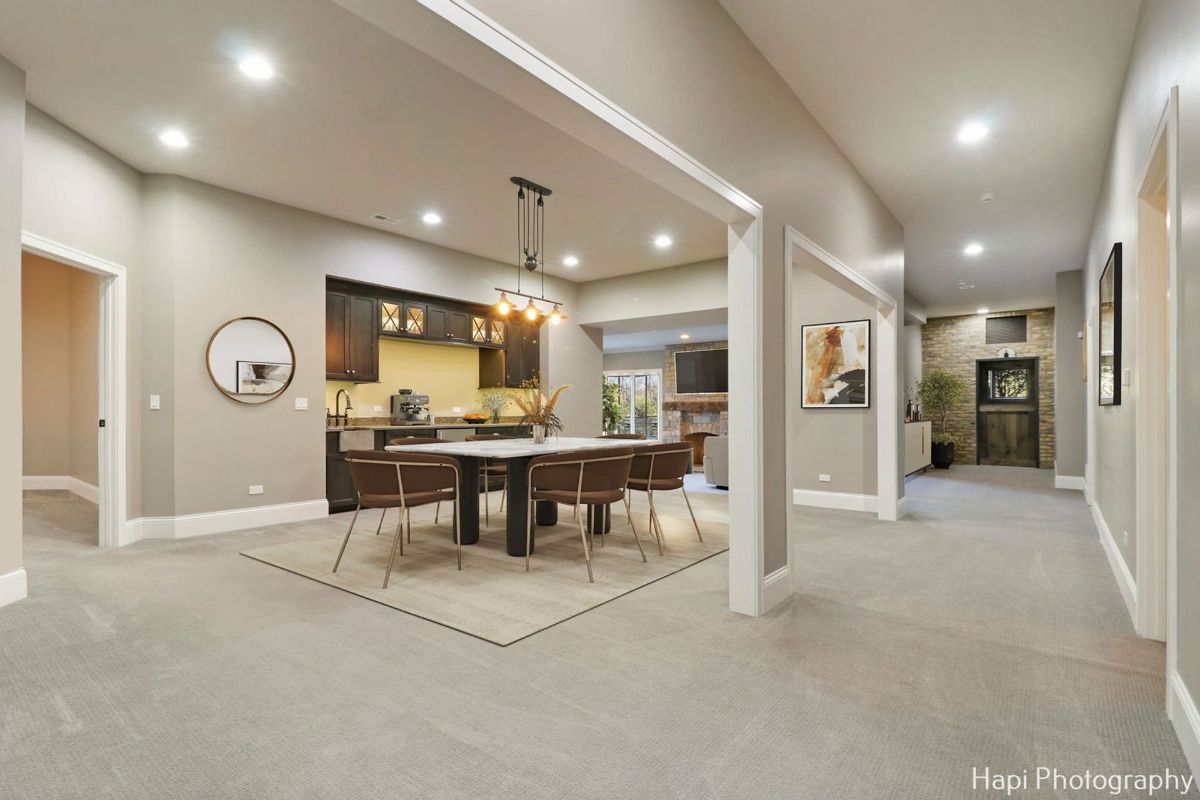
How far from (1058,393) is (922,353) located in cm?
385

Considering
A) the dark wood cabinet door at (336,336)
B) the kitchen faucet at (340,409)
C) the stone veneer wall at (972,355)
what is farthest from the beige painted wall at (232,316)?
the stone veneer wall at (972,355)

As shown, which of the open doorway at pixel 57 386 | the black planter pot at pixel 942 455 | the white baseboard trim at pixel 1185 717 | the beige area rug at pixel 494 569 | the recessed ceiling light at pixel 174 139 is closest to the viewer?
the white baseboard trim at pixel 1185 717

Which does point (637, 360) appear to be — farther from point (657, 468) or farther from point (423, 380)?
point (657, 468)

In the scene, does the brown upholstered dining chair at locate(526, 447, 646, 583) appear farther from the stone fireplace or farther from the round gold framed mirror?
the stone fireplace

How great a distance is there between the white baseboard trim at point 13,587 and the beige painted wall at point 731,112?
372cm

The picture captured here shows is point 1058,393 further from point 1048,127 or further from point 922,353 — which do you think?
point 1048,127

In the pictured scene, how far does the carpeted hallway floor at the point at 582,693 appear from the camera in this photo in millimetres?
1690

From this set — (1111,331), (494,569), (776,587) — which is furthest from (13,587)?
(1111,331)

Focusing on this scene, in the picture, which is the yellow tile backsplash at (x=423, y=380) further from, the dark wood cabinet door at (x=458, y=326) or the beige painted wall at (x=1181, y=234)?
the beige painted wall at (x=1181, y=234)

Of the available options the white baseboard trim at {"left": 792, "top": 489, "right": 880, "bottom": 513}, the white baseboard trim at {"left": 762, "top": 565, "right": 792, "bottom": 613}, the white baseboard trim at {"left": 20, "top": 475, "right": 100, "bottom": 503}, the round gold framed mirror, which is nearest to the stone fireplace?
the white baseboard trim at {"left": 792, "top": 489, "right": 880, "bottom": 513}

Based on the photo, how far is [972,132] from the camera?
412 centimetres

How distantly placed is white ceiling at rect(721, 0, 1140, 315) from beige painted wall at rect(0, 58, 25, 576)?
373 cm

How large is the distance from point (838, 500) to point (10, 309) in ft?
21.4

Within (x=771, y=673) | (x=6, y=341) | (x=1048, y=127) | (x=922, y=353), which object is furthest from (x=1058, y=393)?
(x=6, y=341)
